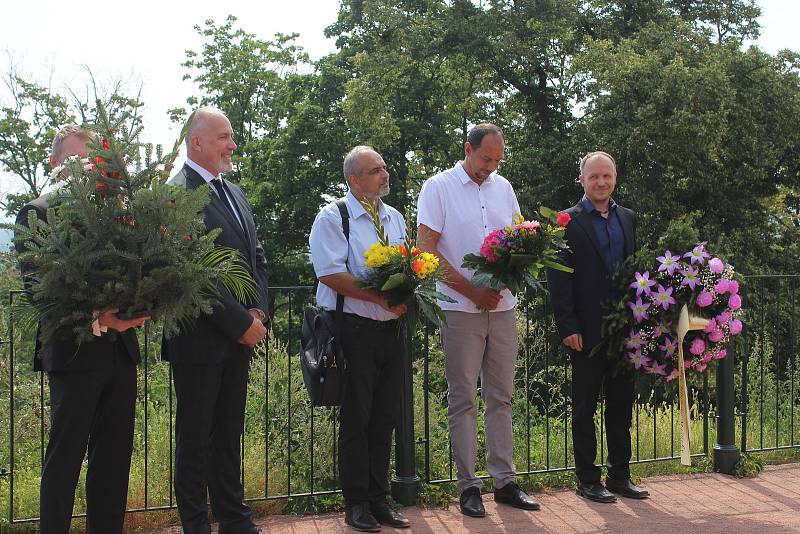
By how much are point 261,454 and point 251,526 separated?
4.75 feet

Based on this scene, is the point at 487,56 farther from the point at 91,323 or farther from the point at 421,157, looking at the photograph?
the point at 91,323

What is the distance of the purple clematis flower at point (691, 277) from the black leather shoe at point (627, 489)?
1.35m

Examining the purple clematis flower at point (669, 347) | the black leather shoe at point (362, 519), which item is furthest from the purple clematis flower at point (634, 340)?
the black leather shoe at point (362, 519)

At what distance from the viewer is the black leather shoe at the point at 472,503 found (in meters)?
4.93

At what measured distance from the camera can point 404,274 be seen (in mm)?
4281

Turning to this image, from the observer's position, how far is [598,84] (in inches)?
903

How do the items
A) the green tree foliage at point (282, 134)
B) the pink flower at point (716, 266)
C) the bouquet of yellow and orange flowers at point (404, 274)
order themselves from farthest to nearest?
the green tree foliage at point (282, 134)
the pink flower at point (716, 266)
the bouquet of yellow and orange flowers at point (404, 274)

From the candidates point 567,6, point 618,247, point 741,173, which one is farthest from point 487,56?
point 618,247

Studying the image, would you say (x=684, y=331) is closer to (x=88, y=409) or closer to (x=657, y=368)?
(x=657, y=368)

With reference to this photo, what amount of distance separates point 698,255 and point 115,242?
11.3 ft

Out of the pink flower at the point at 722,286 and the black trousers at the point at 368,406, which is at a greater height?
the pink flower at the point at 722,286

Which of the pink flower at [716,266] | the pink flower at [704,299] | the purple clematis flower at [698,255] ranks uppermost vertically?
the purple clematis flower at [698,255]

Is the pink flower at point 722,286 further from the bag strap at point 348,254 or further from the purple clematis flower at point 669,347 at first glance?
the bag strap at point 348,254

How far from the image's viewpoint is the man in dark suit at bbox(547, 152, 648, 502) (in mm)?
5199
